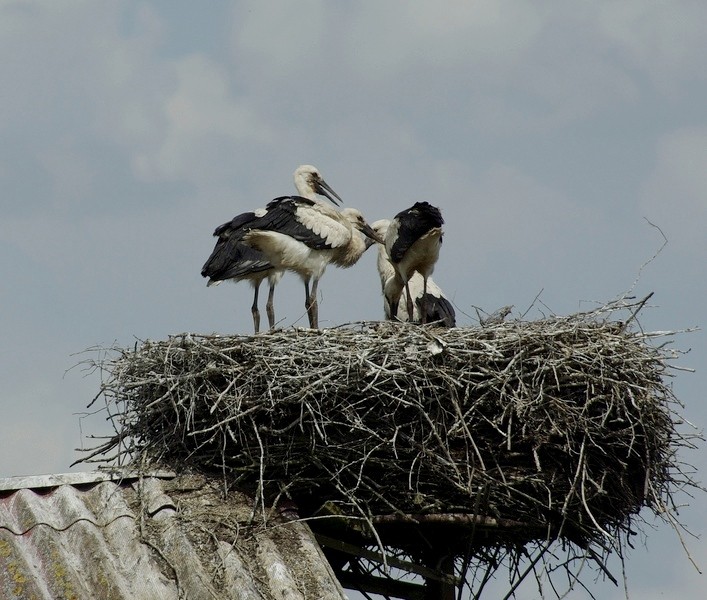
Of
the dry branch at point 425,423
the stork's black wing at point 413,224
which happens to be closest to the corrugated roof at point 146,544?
the dry branch at point 425,423

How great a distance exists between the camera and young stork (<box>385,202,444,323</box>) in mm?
8117

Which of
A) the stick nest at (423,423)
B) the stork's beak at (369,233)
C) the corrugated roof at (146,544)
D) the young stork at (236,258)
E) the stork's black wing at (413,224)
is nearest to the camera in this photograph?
the corrugated roof at (146,544)

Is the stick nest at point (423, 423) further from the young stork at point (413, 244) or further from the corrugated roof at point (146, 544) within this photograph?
the young stork at point (413, 244)

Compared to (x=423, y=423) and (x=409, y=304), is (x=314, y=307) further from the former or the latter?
(x=423, y=423)

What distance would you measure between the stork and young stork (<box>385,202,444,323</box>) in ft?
1.48

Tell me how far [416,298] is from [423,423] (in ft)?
11.2

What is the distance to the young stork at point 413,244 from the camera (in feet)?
26.6

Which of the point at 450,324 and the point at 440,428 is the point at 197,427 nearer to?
the point at 440,428

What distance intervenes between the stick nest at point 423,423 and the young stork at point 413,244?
1841mm

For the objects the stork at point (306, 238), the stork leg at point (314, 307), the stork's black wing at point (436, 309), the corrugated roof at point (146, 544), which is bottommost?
the corrugated roof at point (146, 544)

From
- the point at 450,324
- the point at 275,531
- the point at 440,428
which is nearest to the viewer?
the point at 275,531

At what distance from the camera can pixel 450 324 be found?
8.90 metres

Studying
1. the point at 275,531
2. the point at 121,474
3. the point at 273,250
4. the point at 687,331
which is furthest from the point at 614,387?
the point at 273,250

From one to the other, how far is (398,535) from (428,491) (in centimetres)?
45
